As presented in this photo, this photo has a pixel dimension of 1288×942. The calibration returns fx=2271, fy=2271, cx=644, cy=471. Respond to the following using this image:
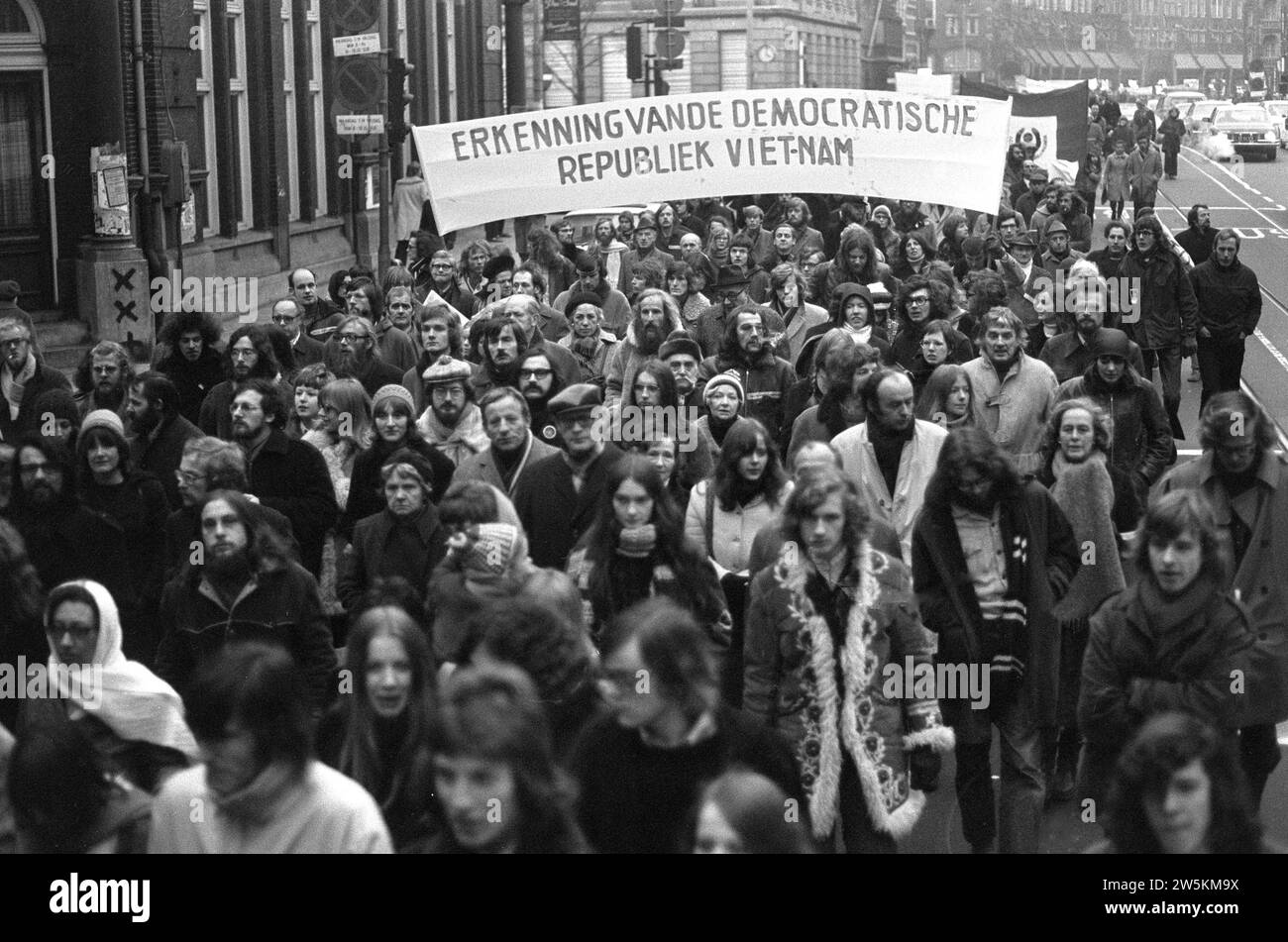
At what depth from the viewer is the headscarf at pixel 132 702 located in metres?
6.22

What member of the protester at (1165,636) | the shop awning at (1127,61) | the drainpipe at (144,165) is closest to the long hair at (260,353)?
the protester at (1165,636)

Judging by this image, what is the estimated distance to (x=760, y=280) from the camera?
627 inches

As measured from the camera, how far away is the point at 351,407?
964 cm

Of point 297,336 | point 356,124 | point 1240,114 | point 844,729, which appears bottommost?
point 844,729

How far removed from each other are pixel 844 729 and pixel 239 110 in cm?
2200

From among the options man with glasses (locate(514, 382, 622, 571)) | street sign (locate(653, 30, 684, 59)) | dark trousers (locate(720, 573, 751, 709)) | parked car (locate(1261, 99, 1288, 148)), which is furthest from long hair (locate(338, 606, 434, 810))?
parked car (locate(1261, 99, 1288, 148))

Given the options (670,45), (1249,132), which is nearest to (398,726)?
(670,45)

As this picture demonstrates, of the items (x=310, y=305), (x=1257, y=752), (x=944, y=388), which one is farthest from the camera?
(x=310, y=305)

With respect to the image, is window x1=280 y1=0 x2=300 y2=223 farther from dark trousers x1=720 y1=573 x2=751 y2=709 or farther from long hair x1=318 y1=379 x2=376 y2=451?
dark trousers x1=720 y1=573 x2=751 y2=709

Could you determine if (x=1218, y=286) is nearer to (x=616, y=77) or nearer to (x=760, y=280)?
(x=760, y=280)

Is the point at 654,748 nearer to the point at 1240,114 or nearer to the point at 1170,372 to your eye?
the point at 1170,372

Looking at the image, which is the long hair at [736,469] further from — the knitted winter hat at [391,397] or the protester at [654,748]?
the protester at [654,748]

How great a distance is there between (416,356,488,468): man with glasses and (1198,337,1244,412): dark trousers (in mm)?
7942
